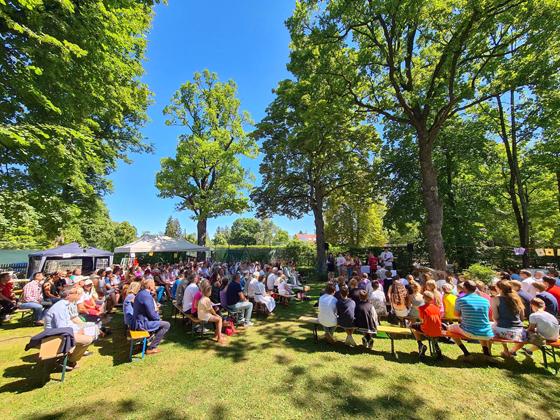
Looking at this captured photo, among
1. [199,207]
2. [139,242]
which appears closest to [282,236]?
[199,207]

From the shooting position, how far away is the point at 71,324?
4746mm

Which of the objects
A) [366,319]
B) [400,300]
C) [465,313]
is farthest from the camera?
[400,300]

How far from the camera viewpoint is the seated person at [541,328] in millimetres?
4430

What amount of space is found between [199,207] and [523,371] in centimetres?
1995

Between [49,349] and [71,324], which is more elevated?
[71,324]

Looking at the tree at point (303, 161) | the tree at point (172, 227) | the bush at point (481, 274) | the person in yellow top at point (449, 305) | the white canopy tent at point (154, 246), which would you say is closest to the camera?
the person in yellow top at point (449, 305)

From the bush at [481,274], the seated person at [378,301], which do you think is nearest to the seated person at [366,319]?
the seated person at [378,301]

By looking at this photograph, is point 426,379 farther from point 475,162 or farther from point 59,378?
point 475,162

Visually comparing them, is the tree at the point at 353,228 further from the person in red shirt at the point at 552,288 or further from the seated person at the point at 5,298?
the seated person at the point at 5,298

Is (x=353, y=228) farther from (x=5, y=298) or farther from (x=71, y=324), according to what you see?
(x=71, y=324)

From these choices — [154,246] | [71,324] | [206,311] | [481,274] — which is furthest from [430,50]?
[154,246]

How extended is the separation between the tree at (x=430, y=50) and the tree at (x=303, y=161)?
13.2 ft

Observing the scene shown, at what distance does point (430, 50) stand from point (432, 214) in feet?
25.5

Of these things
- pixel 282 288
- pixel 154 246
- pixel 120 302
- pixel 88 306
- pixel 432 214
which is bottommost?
pixel 120 302
